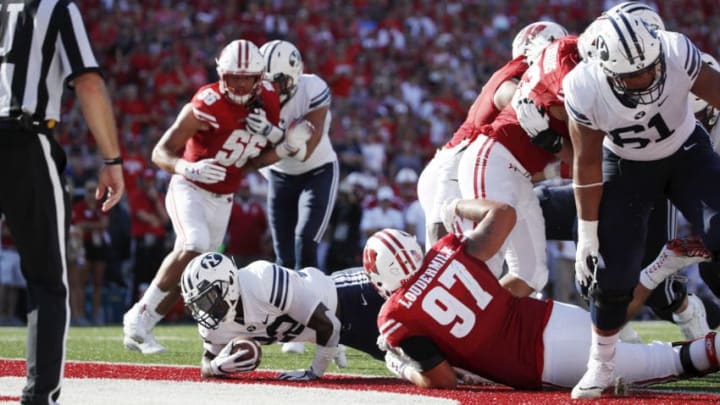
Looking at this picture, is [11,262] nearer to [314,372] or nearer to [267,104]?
[267,104]

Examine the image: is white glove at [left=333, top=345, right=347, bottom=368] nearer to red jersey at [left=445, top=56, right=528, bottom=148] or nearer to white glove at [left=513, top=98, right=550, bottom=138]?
red jersey at [left=445, top=56, right=528, bottom=148]

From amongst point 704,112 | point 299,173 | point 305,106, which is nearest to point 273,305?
point 704,112

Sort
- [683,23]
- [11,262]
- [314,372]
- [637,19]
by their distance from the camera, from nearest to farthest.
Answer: [637,19] → [314,372] → [11,262] → [683,23]

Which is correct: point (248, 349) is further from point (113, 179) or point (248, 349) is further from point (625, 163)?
point (625, 163)

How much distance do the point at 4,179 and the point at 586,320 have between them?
249 cm

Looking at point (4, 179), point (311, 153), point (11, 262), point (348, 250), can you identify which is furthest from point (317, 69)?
point (4, 179)

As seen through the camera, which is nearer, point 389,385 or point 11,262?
point 389,385

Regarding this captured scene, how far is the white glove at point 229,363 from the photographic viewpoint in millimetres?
5379

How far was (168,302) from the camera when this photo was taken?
7254mm

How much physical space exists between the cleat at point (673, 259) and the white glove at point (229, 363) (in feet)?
7.09

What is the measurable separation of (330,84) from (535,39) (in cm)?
1019

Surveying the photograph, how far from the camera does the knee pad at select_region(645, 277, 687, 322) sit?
6.47 m

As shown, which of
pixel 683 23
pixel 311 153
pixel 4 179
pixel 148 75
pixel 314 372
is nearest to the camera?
pixel 4 179

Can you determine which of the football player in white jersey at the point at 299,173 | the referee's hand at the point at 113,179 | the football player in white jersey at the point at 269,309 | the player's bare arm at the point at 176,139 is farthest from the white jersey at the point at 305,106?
the referee's hand at the point at 113,179
